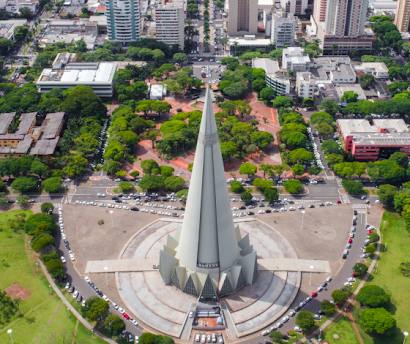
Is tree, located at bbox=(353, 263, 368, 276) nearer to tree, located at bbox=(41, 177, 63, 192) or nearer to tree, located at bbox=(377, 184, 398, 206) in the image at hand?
tree, located at bbox=(377, 184, 398, 206)

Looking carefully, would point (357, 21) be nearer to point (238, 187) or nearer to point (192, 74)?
point (192, 74)

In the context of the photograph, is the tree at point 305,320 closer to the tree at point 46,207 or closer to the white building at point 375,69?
the tree at point 46,207

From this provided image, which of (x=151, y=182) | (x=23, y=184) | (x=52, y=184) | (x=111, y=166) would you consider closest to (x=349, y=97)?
(x=151, y=182)

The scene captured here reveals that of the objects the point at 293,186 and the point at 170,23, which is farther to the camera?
the point at 170,23

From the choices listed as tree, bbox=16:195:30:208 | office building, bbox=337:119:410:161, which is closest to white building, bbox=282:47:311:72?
office building, bbox=337:119:410:161

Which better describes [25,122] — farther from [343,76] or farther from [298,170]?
[343,76]

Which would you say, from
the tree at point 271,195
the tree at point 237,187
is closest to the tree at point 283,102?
the tree at point 237,187

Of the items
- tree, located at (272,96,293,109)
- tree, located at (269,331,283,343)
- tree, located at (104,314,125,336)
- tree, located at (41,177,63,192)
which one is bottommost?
tree, located at (269,331,283,343)

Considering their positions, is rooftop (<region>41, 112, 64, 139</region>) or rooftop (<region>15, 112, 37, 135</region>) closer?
rooftop (<region>41, 112, 64, 139</region>)
